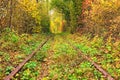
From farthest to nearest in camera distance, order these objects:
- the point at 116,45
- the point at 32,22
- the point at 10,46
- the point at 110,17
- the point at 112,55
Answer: the point at 32,22 → the point at 110,17 → the point at 10,46 → the point at 116,45 → the point at 112,55

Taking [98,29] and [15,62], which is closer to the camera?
[15,62]

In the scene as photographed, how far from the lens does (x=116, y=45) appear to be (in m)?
13.8

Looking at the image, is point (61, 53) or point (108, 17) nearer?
point (61, 53)

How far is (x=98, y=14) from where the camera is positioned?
19.3m

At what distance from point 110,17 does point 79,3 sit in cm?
1742

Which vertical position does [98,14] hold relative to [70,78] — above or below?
above

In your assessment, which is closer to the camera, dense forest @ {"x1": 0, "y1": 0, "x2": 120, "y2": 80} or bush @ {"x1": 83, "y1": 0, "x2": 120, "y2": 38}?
dense forest @ {"x1": 0, "y1": 0, "x2": 120, "y2": 80}

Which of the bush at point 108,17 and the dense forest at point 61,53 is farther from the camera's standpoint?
the bush at point 108,17

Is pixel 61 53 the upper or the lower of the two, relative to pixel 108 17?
lower

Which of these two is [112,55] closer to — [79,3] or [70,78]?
[70,78]

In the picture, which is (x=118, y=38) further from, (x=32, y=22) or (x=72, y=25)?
(x=72, y=25)

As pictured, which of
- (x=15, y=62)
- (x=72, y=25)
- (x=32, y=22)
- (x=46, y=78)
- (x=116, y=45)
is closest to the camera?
(x=46, y=78)

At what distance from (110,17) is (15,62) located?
29.6ft

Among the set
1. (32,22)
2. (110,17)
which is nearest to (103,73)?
(110,17)
